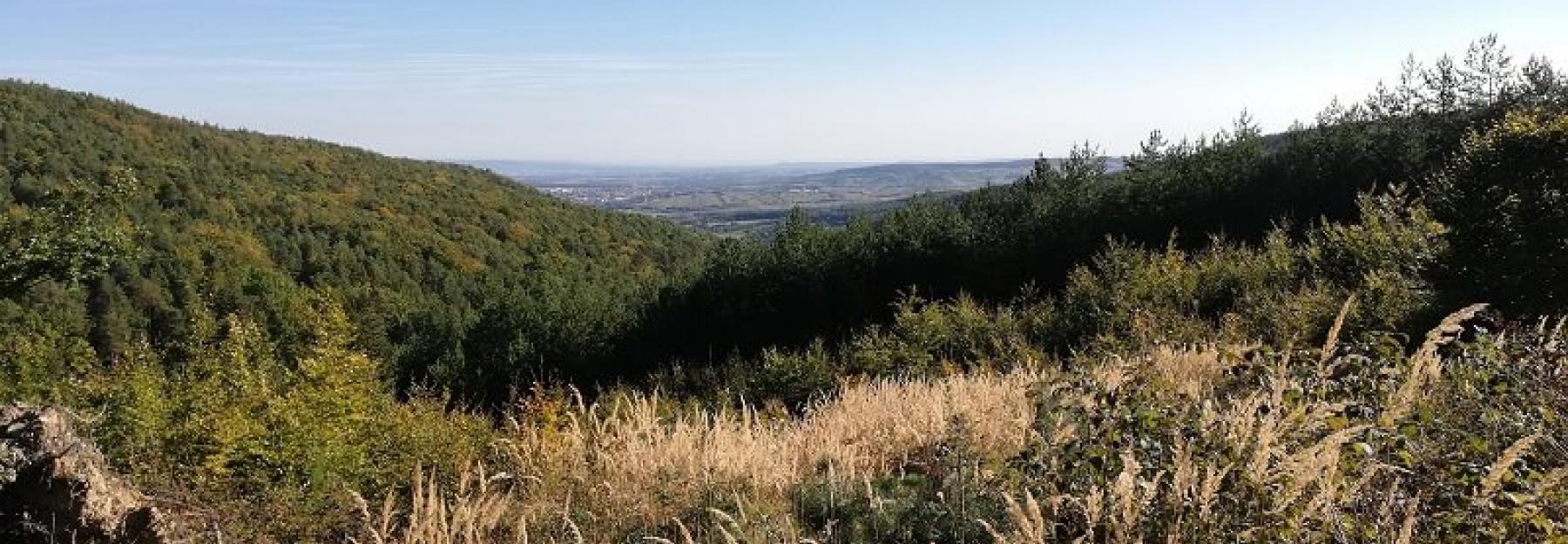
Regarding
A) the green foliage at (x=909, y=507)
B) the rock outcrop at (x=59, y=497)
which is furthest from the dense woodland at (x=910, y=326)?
the rock outcrop at (x=59, y=497)

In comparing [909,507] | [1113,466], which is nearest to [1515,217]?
[1113,466]

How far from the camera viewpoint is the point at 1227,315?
A: 10.3m

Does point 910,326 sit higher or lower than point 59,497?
lower

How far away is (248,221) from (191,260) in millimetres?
9564

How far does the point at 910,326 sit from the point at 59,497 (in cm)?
1360

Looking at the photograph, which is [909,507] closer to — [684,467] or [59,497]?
[684,467]

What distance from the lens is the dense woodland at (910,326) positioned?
3.16 meters

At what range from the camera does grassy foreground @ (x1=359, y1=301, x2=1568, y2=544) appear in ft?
7.43

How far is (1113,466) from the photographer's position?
2.86 m

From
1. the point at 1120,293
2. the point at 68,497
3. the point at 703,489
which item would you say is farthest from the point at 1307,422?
the point at 1120,293

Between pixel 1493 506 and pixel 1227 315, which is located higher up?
pixel 1493 506

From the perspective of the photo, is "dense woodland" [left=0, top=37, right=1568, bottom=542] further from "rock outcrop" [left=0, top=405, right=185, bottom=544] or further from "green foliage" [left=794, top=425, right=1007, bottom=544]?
"rock outcrop" [left=0, top=405, right=185, bottom=544]

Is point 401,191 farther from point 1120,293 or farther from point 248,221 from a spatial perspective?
point 1120,293

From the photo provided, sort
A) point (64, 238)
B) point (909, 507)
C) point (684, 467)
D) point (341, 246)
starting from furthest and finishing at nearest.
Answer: point (341, 246) → point (64, 238) → point (684, 467) → point (909, 507)
